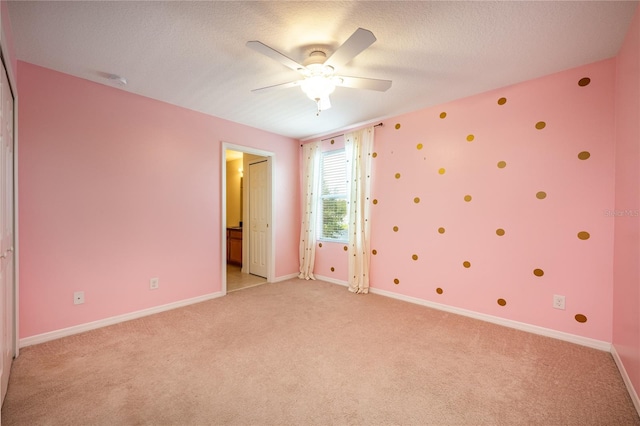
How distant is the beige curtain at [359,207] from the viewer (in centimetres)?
387

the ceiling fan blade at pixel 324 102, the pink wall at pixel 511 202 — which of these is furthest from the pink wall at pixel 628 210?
the ceiling fan blade at pixel 324 102

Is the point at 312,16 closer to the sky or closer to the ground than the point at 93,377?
closer to the sky

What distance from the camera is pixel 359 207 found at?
390 cm

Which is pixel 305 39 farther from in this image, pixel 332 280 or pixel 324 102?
pixel 332 280

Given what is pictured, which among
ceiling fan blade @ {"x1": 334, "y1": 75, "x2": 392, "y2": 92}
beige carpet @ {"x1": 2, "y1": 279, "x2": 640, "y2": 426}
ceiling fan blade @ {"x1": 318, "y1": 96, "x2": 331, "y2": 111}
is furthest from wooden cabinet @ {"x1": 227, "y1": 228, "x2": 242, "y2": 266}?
ceiling fan blade @ {"x1": 334, "y1": 75, "x2": 392, "y2": 92}

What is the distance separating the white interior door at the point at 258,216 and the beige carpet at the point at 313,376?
1.88m

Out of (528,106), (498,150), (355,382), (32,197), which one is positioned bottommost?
(355,382)

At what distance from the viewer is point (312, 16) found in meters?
1.78

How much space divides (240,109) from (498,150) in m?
2.87

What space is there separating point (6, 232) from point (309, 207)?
10.8 feet

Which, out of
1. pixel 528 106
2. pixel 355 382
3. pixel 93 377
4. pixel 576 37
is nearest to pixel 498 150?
pixel 528 106

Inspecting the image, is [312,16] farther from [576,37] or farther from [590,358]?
[590,358]

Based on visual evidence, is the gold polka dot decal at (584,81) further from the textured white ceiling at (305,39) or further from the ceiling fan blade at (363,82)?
the ceiling fan blade at (363,82)

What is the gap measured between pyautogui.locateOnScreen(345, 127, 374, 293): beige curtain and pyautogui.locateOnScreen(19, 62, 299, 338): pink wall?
5.69 feet
